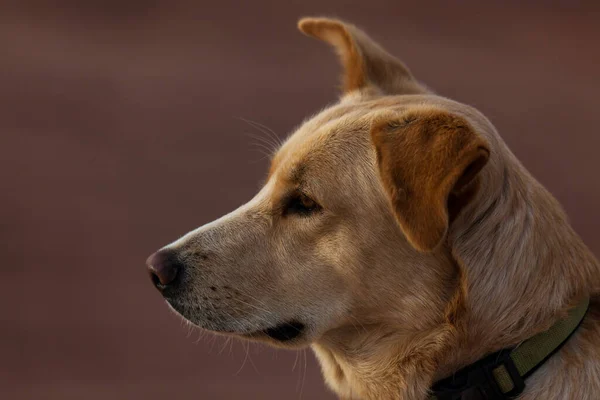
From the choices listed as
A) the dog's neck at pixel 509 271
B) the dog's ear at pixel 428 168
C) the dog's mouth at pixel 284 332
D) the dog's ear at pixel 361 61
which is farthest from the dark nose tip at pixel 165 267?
the dog's ear at pixel 361 61

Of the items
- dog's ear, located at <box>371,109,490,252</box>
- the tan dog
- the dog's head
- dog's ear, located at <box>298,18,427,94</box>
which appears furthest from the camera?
dog's ear, located at <box>298,18,427,94</box>

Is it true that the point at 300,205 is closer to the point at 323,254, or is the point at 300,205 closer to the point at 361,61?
the point at 323,254

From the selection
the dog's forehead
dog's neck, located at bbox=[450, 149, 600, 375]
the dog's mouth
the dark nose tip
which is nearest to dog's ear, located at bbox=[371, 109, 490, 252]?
dog's neck, located at bbox=[450, 149, 600, 375]

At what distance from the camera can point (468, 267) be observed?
7.59 feet

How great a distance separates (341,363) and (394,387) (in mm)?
239

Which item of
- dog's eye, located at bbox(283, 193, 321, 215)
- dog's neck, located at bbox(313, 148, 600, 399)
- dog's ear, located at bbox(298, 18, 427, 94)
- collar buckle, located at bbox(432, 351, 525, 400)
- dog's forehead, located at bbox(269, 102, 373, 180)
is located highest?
dog's ear, located at bbox(298, 18, 427, 94)

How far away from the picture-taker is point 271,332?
8.31 ft

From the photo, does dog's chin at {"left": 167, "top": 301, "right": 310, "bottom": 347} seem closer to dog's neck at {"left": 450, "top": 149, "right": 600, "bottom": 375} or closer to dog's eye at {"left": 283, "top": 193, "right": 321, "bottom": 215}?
dog's eye at {"left": 283, "top": 193, "right": 321, "bottom": 215}

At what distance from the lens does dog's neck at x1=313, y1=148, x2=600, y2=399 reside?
230 centimetres

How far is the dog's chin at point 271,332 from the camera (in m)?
2.50

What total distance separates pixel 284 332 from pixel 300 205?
0.38 meters

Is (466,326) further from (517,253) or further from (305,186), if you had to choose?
(305,186)

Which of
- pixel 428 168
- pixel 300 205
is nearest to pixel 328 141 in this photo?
pixel 300 205

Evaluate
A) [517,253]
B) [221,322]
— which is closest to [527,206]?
[517,253]
